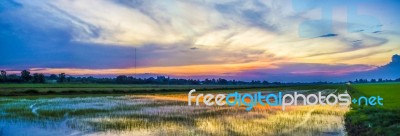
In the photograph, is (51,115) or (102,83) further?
(102,83)

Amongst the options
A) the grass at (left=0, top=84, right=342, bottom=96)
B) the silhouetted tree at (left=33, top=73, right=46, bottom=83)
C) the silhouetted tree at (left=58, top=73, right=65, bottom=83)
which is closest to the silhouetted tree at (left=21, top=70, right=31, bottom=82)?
the silhouetted tree at (left=33, top=73, right=46, bottom=83)

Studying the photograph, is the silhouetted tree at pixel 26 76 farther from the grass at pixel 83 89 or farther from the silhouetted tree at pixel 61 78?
the silhouetted tree at pixel 61 78

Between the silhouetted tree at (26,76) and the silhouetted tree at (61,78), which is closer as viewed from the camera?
the silhouetted tree at (26,76)

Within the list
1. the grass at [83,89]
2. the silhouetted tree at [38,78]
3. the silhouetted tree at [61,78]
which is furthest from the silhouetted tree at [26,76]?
the silhouetted tree at [61,78]

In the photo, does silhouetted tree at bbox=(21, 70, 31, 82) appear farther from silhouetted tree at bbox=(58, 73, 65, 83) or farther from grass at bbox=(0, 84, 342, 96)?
silhouetted tree at bbox=(58, 73, 65, 83)

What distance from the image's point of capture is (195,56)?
13711 mm

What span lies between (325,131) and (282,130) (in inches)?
34.8

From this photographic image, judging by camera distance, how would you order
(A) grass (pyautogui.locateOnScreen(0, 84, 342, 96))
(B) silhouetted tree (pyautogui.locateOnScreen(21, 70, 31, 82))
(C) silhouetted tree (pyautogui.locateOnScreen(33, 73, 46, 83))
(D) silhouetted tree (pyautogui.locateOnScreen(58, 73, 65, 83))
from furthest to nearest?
1. (D) silhouetted tree (pyautogui.locateOnScreen(58, 73, 65, 83))
2. (A) grass (pyautogui.locateOnScreen(0, 84, 342, 96))
3. (C) silhouetted tree (pyautogui.locateOnScreen(33, 73, 46, 83))
4. (B) silhouetted tree (pyautogui.locateOnScreen(21, 70, 31, 82))

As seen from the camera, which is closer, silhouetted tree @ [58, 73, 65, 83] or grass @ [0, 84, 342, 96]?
grass @ [0, 84, 342, 96]

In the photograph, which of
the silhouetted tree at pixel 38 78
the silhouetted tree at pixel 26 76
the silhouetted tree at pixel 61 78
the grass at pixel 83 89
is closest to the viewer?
the silhouetted tree at pixel 26 76

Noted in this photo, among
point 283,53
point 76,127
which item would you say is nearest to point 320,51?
point 283,53

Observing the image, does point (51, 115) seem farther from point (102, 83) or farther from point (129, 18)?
point (102, 83)

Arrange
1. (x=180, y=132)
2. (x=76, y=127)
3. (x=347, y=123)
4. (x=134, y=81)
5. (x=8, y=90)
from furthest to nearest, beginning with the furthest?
(x=8, y=90)
(x=134, y=81)
(x=347, y=123)
(x=76, y=127)
(x=180, y=132)

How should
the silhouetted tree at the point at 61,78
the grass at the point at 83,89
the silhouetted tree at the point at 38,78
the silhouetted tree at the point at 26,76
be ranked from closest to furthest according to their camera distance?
the silhouetted tree at the point at 26,76
the silhouetted tree at the point at 38,78
the grass at the point at 83,89
the silhouetted tree at the point at 61,78
